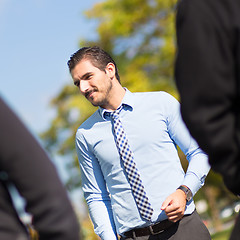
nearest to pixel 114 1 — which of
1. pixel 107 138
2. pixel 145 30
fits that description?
pixel 145 30

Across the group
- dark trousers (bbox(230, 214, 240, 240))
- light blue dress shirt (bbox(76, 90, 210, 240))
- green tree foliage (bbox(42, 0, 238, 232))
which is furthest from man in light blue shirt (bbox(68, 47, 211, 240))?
green tree foliage (bbox(42, 0, 238, 232))

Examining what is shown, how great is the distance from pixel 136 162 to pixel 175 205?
45cm

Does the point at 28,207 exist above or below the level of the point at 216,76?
below

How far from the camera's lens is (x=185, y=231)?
12.8ft

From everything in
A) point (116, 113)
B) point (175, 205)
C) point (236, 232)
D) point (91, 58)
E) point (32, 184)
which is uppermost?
point (91, 58)

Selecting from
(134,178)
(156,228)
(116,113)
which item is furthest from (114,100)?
(156,228)

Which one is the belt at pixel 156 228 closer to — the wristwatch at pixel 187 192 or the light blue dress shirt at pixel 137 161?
the light blue dress shirt at pixel 137 161

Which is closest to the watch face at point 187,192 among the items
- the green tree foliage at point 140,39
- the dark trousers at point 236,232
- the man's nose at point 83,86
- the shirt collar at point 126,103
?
the shirt collar at point 126,103

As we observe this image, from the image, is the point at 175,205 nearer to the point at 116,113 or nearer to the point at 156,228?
the point at 156,228

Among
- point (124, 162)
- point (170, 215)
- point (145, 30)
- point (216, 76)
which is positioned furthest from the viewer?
point (145, 30)

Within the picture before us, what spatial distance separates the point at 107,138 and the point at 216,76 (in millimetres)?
2233

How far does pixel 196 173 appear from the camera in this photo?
3939mm

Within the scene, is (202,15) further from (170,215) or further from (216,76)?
(170,215)

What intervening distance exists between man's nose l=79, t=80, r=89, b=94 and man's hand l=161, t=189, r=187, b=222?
0.98 m
